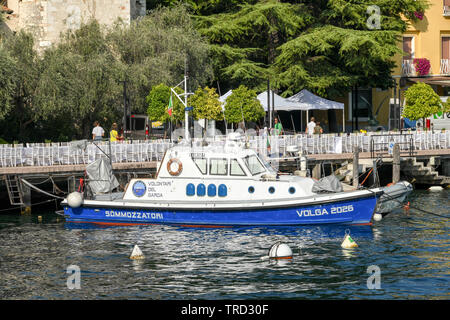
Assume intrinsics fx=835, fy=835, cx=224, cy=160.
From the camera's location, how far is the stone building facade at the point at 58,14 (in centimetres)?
4803

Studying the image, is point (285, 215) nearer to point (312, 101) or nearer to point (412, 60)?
point (312, 101)

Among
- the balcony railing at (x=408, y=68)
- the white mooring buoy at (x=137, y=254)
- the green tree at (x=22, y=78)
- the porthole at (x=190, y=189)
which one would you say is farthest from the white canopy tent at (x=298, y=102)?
the white mooring buoy at (x=137, y=254)

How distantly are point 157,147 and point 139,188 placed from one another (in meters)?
6.90

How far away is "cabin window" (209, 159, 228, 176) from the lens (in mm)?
30219

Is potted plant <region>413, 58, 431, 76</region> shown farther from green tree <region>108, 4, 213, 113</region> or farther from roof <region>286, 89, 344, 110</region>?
green tree <region>108, 4, 213, 113</region>

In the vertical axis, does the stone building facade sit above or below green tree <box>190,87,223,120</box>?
above

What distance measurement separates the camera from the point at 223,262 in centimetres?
2470

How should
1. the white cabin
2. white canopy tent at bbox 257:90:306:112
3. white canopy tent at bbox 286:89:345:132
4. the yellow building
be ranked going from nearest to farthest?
1. the white cabin
2. white canopy tent at bbox 257:90:306:112
3. white canopy tent at bbox 286:89:345:132
4. the yellow building

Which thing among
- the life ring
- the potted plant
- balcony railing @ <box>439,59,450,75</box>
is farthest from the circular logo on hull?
balcony railing @ <box>439,59,450,75</box>

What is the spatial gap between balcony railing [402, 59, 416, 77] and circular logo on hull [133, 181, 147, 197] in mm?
30489

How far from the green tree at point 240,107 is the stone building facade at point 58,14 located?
37.0ft

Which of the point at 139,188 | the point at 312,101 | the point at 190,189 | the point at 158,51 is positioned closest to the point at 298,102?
the point at 312,101

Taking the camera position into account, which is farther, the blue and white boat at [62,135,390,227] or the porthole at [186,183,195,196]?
the porthole at [186,183,195,196]

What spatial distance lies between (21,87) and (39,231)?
505 inches
